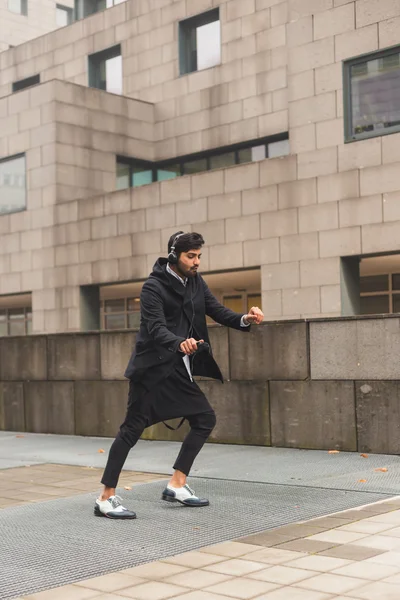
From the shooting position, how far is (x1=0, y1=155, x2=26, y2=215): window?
27.3m

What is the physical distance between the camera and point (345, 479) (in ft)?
23.7

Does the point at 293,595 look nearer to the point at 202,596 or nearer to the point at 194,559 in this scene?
the point at 202,596

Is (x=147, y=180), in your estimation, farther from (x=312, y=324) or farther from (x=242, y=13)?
(x=312, y=324)

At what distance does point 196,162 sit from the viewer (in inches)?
1093

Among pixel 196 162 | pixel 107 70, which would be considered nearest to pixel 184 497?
pixel 196 162

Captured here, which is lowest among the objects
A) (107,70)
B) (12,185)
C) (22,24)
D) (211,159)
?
(12,185)

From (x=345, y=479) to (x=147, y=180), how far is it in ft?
71.4

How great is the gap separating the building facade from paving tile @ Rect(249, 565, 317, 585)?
15531mm

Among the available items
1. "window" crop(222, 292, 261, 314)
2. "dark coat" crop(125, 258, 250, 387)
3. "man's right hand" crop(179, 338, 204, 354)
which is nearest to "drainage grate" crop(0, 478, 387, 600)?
"dark coat" crop(125, 258, 250, 387)

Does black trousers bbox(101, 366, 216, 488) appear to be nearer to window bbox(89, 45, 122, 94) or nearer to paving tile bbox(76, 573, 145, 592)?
paving tile bbox(76, 573, 145, 592)

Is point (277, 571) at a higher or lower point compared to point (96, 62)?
lower

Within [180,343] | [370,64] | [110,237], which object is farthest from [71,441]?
[110,237]

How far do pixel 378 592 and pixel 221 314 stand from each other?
106 inches

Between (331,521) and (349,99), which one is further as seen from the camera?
(349,99)
